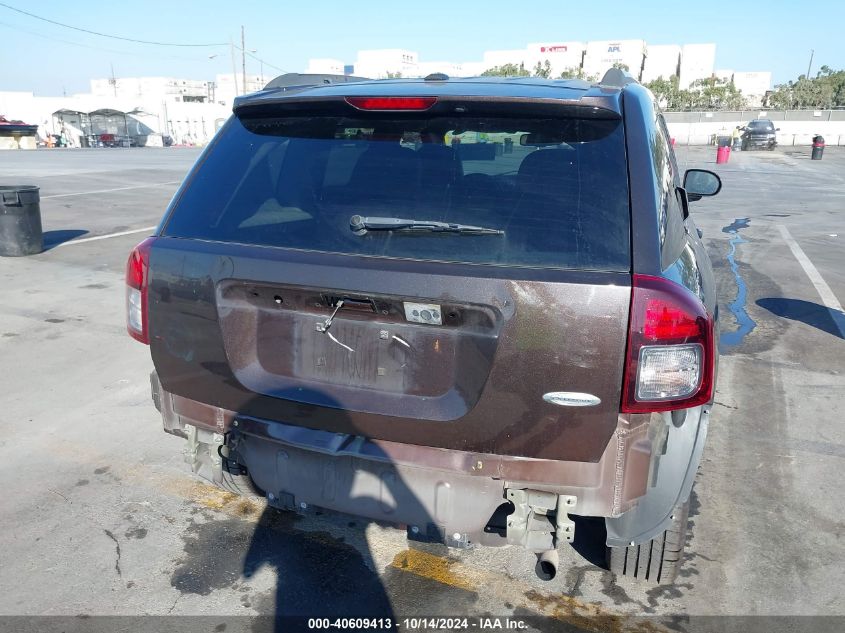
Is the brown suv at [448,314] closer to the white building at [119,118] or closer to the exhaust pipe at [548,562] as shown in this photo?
the exhaust pipe at [548,562]

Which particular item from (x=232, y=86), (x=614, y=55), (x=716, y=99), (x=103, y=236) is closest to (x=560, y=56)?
(x=614, y=55)

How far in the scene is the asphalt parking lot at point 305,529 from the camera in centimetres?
282

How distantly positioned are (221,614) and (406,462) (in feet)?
3.66

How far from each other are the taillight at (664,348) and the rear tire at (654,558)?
0.91 metres

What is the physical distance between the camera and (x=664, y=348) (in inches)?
79.6

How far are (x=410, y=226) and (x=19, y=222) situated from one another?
8.88 meters

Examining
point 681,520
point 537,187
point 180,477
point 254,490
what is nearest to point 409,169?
point 537,187

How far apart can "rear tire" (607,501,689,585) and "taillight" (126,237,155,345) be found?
2125mm

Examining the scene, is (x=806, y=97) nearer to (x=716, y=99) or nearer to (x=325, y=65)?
(x=716, y=99)

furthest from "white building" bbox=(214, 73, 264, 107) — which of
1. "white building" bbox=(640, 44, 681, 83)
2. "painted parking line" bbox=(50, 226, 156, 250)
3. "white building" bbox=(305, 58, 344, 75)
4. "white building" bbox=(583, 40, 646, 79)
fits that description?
"painted parking line" bbox=(50, 226, 156, 250)

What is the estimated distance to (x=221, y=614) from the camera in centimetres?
274

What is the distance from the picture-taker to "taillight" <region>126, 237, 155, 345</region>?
2.62 m

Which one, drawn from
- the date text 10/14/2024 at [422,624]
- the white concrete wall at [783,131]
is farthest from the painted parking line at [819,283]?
the white concrete wall at [783,131]

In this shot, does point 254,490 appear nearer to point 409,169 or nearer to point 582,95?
point 409,169
